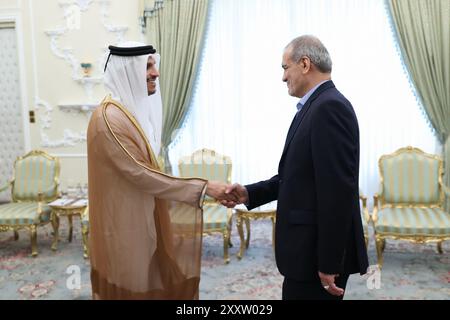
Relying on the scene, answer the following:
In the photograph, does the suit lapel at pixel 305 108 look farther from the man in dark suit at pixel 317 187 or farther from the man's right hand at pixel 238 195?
the man's right hand at pixel 238 195

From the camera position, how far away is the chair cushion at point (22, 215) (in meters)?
4.21

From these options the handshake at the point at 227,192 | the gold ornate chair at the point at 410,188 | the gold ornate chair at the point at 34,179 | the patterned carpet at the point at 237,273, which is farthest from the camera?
the gold ornate chair at the point at 34,179

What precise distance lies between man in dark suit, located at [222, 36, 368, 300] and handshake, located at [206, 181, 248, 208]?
33cm

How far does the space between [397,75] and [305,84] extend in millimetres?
3717

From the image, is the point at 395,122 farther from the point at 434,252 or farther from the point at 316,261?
the point at 316,261

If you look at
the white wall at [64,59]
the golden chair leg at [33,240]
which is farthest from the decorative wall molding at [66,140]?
the golden chair leg at [33,240]

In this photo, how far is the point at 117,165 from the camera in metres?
1.83

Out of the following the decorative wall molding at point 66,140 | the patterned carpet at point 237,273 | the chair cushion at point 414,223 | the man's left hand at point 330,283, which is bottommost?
the patterned carpet at point 237,273

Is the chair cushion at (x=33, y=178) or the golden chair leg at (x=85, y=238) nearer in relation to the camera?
the golden chair leg at (x=85, y=238)

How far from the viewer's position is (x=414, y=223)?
3701mm

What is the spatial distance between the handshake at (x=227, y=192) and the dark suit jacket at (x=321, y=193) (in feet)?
1.11

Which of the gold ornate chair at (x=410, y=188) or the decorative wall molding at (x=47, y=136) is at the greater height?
the decorative wall molding at (x=47, y=136)

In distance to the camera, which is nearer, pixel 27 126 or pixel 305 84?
pixel 305 84
